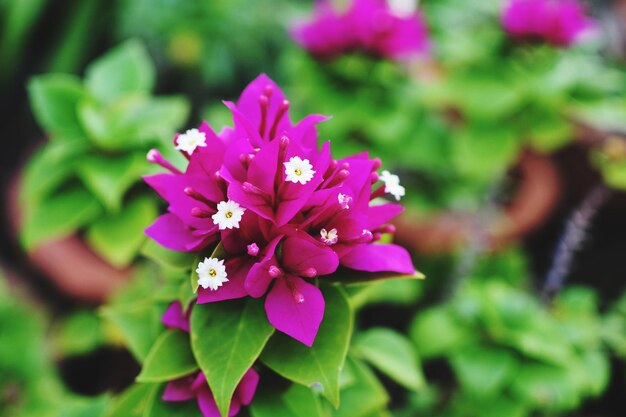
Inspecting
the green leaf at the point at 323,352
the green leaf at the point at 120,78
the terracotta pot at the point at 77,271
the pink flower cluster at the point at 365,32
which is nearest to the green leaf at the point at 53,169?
the green leaf at the point at 120,78

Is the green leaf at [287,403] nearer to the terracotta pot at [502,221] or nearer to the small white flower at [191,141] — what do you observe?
the small white flower at [191,141]

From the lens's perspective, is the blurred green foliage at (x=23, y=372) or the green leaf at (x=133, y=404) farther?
the blurred green foliage at (x=23, y=372)

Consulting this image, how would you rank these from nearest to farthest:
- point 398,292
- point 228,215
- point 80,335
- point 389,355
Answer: point 228,215, point 389,355, point 398,292, point 80,335

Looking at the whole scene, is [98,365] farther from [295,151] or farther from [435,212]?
[295,151]

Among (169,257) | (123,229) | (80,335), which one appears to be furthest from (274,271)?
(80,335)

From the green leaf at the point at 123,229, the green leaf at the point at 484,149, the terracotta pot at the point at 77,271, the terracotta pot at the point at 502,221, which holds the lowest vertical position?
the terracotta pot at the point at 77,271

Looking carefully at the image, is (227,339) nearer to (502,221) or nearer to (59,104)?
(59,104)
